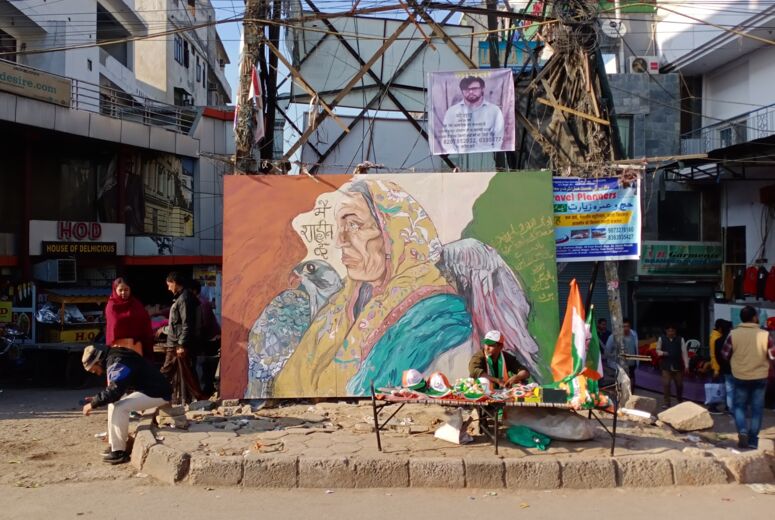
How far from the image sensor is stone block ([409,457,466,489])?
602cm

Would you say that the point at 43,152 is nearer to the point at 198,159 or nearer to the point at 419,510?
the point at 198,159

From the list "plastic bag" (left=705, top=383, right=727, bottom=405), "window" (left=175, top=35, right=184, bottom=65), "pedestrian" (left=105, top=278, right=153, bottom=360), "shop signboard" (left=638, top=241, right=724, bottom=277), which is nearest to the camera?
"pedestrian" (left=105, top=278, right=153, bottom=360)

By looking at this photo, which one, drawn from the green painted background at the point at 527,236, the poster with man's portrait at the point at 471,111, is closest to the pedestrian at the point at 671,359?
the green painted background at the point at 527,236

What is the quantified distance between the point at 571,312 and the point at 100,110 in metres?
16.3

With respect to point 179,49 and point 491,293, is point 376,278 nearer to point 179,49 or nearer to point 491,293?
point 491,293

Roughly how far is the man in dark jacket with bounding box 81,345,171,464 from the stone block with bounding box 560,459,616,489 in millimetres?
4143

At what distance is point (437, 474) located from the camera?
6.03 meters

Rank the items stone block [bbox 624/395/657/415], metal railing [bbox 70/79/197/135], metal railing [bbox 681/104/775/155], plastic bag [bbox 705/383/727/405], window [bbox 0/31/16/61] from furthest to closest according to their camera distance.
Answer: metal railing [bbox 70/79/197/135]
window [bbox 0/31/16/61]
metal railing [bbox 681/104/775/155]
plastic bag [bbox 705/383/727/405]
stone block [bbox 624/395/657/415]

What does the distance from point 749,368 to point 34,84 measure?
15.0 metres

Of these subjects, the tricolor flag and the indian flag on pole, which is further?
the indian flag on pole

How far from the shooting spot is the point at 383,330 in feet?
28.3

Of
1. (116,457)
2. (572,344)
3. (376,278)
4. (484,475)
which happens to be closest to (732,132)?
(376,278)

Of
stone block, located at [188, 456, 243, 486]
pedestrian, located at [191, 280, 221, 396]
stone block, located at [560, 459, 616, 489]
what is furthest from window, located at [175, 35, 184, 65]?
stone block, located at [560, 459, 616, 489]

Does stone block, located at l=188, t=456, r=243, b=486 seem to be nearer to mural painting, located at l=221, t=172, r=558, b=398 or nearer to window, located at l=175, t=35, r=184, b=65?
mural painting, located at l=221, t=172, r=558, b=398
